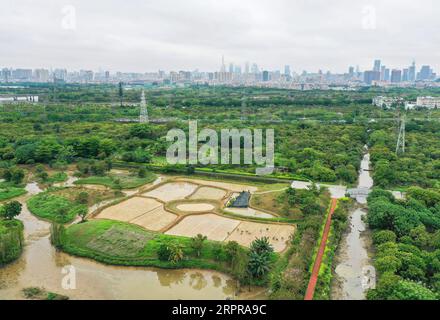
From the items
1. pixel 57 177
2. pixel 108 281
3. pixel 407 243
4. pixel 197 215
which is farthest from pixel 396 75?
pixel 108 281

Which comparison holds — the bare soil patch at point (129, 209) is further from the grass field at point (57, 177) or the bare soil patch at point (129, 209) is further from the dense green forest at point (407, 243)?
the dense green forest at point (407, 243)

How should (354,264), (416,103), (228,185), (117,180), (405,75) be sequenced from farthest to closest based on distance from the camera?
1. (405,75)
2. (416,103)
3. (228,185)
4. (117,180)
5. (354,264)

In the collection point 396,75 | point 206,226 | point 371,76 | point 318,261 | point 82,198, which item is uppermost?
point 396,75

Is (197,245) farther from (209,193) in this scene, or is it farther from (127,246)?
(209,193)

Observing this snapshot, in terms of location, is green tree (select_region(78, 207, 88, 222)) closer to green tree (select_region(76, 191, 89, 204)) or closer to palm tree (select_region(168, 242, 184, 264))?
green tree (select_region(76, 191, 89, 204))

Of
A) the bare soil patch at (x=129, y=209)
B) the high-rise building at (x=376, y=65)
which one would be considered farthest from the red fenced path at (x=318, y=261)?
the high-rise building at (x=376, y=65)

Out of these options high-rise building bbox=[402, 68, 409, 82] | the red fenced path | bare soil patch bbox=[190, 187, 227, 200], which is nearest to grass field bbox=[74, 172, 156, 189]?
bare soil patch bbox=[190, 187, 227, 200]
